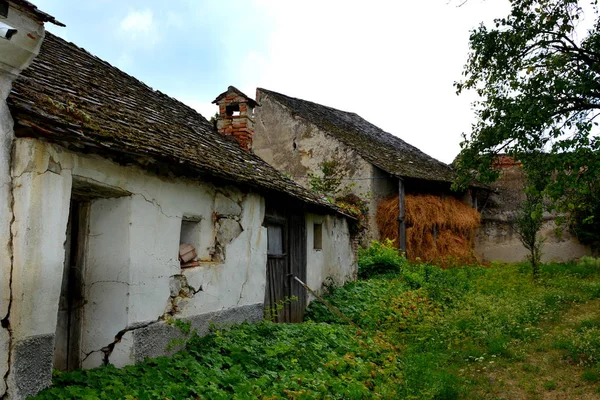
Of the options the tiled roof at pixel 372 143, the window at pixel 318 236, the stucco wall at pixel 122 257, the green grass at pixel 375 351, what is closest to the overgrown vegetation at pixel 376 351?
the green grass at pixel 375 351

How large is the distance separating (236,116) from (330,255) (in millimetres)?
4274

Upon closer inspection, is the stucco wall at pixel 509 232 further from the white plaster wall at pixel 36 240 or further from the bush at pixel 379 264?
the white plaster wall at pixel 36 240

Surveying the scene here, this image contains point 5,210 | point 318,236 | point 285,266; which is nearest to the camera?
point 5,210

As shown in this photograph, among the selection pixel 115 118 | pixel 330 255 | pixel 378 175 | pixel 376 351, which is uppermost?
pixel 378 175

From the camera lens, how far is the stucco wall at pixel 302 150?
1803cm

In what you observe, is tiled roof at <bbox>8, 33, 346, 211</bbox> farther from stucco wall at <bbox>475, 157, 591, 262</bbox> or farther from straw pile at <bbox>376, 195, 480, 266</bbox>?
stucco wall at <bbox>475, 157, 591, 262</bbox>

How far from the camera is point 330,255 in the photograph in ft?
40.0

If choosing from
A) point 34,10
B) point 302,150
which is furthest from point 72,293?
point 302,150

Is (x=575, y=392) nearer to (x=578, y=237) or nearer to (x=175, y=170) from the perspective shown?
(x=175, y=170)

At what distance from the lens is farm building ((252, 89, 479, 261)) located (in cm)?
1777

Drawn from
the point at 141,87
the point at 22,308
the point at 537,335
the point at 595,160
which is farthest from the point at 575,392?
the point at 141,87

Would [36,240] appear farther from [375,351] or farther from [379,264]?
[379,264]

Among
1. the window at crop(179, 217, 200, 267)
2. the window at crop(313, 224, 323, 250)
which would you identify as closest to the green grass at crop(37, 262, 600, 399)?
the window at crop(179, 217, 200, 267)

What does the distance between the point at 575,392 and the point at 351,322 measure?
4010 mm
